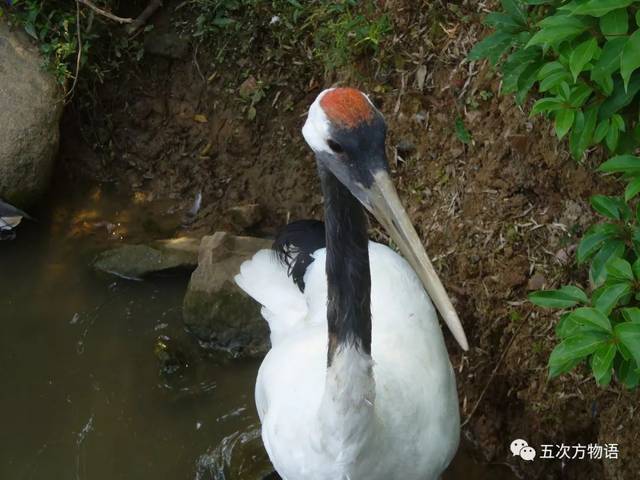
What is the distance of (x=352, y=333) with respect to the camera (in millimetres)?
2672

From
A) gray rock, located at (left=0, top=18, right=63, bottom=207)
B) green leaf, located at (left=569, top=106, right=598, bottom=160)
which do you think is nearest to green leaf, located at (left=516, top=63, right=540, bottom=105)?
green leaf, located at (left=569, top=106, right=598, bottom=160)

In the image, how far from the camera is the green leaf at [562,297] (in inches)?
104

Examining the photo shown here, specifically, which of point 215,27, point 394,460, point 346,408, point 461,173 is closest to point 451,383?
point 394,460

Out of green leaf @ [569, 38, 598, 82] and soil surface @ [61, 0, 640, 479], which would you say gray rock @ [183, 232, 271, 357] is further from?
green leaf @ [569, 38, 598, 82]

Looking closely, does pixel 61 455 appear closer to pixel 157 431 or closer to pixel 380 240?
pixel 157 431

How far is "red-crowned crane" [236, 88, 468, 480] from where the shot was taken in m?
2.38

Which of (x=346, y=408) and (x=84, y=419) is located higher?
(x=346, y=408)

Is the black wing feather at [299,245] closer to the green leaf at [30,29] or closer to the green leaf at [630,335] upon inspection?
the green leaf at [630,335]

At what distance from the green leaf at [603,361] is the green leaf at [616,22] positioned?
2.86ft

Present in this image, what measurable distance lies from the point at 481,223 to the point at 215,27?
6.85ft

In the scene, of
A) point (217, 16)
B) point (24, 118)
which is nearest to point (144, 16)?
point (217, 16)

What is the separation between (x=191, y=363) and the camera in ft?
14.7

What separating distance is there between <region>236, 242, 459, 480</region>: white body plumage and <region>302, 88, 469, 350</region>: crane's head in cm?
44

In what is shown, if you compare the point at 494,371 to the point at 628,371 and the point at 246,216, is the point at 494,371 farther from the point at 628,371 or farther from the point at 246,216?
the point at 246,216
